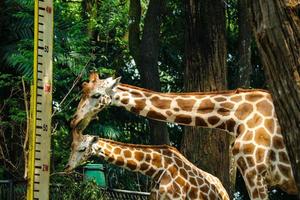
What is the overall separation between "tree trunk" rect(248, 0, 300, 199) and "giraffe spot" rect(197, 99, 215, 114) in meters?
5.26

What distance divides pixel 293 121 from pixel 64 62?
39.1 feet

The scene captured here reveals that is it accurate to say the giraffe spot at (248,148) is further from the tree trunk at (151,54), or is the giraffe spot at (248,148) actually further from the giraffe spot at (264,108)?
the tree trunk at (151,54)

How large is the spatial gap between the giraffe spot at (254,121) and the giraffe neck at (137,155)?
5.34 feet

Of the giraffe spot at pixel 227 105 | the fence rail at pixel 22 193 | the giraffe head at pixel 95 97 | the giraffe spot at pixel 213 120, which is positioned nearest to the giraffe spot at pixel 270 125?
the giraffe spot at pixel 227 105

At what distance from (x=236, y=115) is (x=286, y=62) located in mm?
5102

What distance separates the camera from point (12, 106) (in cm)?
1472

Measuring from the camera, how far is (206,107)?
9906 millimetres

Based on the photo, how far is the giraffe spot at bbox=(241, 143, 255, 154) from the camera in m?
9.09

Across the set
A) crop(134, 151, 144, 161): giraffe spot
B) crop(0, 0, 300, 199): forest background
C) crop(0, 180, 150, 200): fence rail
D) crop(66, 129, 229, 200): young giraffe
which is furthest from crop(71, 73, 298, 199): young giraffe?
crop(0, 0, 300, 199): forest background

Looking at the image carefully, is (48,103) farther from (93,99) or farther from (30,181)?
(93,99)

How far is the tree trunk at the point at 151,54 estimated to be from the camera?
15.7 m

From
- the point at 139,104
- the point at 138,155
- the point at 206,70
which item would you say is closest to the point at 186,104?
the point at 139,104

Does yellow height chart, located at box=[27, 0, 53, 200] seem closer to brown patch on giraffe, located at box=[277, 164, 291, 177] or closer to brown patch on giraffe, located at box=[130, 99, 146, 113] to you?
brown patch on giraffe, located at box=[277, 164, 291, 177]

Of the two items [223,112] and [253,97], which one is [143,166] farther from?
[253,97]
